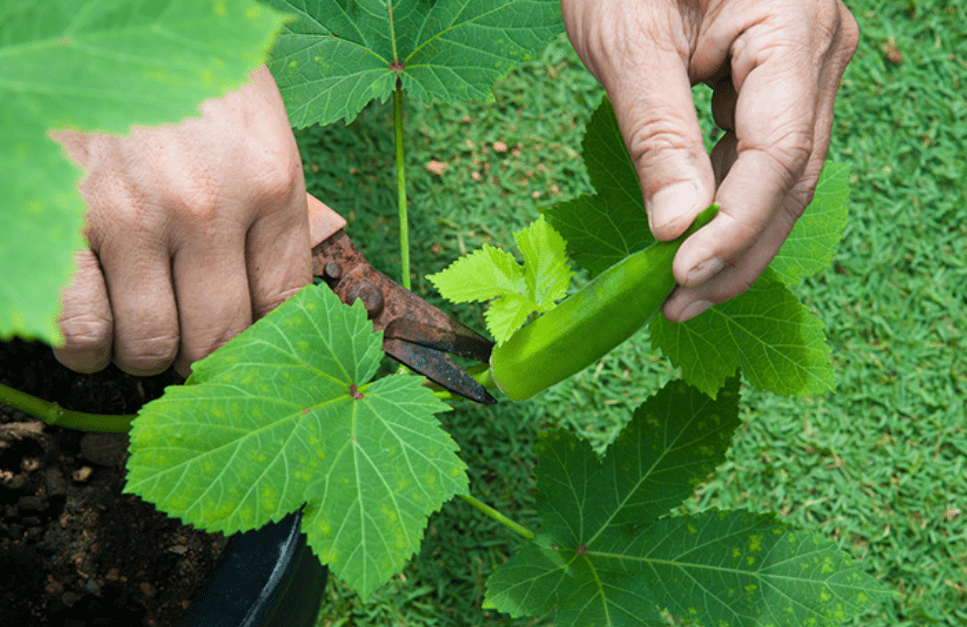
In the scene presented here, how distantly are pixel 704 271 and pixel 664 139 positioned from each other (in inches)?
7.5

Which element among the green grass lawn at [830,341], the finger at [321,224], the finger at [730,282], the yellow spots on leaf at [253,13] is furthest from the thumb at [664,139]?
the green grass lawn at [830,341]

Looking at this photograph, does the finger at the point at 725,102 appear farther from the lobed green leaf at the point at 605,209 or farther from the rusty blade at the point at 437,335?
the rusty blade at the point at 437,335

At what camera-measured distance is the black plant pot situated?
996 millimetres

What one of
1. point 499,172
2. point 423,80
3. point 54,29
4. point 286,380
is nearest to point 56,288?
point 54,29

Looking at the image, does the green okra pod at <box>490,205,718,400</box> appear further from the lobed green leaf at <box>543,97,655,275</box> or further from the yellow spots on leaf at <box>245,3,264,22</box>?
the yellow spots on leaf at <box>245,3,264,22</box>

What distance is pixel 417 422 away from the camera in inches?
37.6

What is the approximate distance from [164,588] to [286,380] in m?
0.49

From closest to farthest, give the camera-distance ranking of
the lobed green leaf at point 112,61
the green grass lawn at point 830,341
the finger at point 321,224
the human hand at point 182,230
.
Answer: the lobed green leaf at point 112,61 → the human hand at point 182,230 → the finger at point 321,224 → the green grass lawn at point 830,341

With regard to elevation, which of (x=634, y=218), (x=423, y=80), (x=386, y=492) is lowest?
(x=386, y=492)

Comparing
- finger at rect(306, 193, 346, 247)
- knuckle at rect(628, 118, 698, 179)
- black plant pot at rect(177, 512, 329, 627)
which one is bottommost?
black plant pot at rect(177, 512, 329, 627)

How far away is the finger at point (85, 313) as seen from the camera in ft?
2.86

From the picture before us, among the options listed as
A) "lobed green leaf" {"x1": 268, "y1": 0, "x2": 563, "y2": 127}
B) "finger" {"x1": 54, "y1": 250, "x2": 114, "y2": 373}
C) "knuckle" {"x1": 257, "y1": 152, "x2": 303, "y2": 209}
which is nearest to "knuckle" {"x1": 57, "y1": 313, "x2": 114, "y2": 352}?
"finger" {"x1": 54, "y1": 250, "x2": 114, "y2": 373}

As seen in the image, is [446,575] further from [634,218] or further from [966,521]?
[966,521]

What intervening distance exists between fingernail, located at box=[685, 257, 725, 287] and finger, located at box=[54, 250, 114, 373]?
0.73 meters
